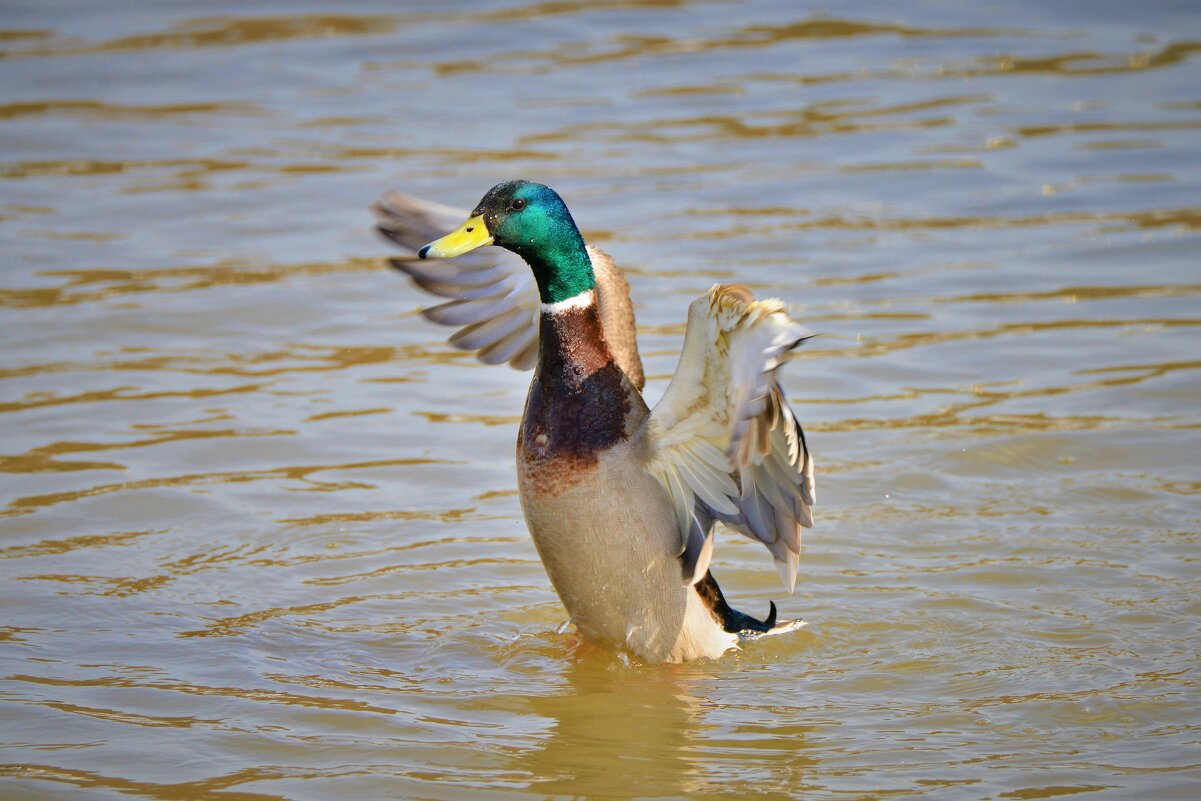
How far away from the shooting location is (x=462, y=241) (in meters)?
5.01

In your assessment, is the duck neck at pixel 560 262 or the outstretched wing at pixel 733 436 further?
the duck neck at pixel 560 262

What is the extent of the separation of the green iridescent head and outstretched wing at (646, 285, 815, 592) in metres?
0.56

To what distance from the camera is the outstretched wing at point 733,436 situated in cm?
419

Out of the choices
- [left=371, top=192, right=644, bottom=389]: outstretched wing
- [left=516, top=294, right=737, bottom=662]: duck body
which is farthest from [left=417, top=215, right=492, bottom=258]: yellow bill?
[left=371, top=192, right=644, bottom=389]: outstretched wing

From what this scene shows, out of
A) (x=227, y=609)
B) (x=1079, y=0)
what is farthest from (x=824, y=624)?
(x=1079, y=0)

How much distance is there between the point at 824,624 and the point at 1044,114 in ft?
22.8

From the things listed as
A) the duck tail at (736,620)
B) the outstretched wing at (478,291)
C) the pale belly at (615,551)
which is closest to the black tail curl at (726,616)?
the duck tail at (736,620)

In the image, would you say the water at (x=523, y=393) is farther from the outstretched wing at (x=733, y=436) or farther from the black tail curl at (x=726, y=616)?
the outstretched wing at (x=733, y=436)

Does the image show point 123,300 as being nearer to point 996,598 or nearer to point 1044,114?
point 996,598

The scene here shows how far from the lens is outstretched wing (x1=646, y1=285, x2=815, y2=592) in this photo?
4.19m

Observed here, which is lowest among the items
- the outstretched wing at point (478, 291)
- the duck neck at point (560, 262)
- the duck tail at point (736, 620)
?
the duck tail at point (736, 620)

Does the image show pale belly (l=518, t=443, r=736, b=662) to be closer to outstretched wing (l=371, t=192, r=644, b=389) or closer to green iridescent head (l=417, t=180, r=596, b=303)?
green iridescent head (l=417, t=180, r=596, b=303)

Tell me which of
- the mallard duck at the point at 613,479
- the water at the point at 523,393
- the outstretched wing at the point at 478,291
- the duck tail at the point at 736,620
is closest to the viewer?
the water at the point at 523,393

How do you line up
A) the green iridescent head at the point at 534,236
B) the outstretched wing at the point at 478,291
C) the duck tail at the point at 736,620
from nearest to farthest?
the green iridescent head at the point at 534,236, the duck tail at the point at 736,620, the outstretched wing at the point at 478,291
